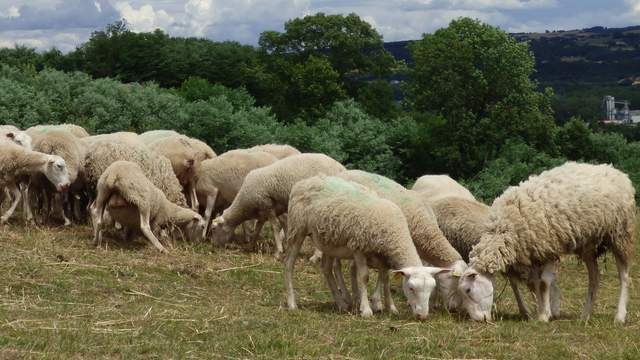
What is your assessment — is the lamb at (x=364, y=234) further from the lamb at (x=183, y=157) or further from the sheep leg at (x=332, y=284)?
the lamb at (x=183, y=157)

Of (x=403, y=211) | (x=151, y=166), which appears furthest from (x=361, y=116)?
(x=403, y=211)

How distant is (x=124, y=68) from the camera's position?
55.7m

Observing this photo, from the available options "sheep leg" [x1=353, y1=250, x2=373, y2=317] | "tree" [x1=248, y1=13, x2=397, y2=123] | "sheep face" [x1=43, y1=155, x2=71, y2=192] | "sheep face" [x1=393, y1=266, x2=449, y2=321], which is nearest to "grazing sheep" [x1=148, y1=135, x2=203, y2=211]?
"sheep face" [x1=43, y1=155, x2=71, y2=192]

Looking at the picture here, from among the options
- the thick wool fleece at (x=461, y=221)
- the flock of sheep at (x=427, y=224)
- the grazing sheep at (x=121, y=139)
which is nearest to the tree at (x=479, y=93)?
the grazing sheep at (x=121, y=139)

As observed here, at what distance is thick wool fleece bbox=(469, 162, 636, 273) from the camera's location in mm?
7793

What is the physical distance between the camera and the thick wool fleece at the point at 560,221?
25.6 ft

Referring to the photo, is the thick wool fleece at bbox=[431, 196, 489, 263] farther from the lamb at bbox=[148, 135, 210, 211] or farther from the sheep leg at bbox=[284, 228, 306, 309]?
the lamb at bbox=[148, 135, 210, 211]

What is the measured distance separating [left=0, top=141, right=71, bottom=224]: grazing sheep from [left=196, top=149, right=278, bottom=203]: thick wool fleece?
2804mm

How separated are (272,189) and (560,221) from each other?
5.22 m

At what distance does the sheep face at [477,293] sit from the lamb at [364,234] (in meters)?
0.34

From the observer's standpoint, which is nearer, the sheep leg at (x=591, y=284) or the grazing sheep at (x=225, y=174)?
the sheep leg at (x=591, y=284)

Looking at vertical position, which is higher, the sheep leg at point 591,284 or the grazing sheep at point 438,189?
the grazing sheep at point 438,189

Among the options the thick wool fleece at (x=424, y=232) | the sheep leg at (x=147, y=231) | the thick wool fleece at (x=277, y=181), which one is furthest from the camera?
the thick wool fleece at (x=277, y=181)

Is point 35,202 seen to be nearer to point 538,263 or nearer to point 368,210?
point 368,210
